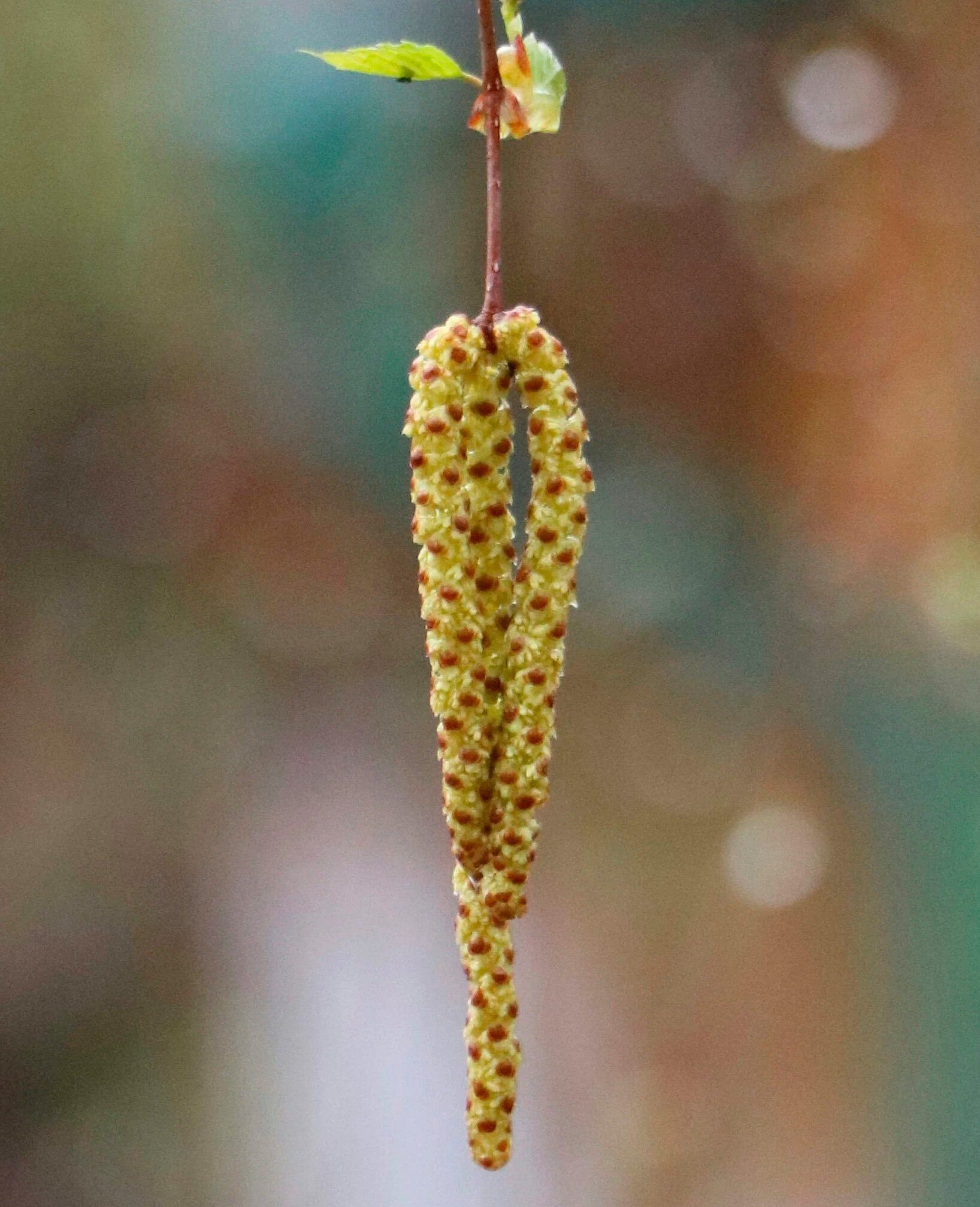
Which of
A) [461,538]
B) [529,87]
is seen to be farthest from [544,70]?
[461,538]

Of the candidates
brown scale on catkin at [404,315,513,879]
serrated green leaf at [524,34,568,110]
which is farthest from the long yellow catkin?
serrated green leaf at [524,34,568,110]

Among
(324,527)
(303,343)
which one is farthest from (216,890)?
(303,343)

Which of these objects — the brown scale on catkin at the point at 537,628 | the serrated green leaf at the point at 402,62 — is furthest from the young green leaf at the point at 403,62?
the brown scale on catkin at the point at 537,628

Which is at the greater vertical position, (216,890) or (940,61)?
(940,61)

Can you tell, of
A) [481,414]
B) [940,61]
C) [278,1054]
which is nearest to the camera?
[481,414]

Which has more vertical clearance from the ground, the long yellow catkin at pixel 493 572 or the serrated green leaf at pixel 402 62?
the serrated green leaf at pixel 402 62

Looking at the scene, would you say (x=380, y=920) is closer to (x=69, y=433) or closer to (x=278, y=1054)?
(x=278, y=1054)

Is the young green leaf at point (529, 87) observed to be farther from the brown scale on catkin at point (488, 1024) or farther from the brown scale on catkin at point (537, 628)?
the brown scale on catkin at point (488, 1024)

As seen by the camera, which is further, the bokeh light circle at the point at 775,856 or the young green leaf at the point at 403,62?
the bokeh light circle at the point at 775,856
